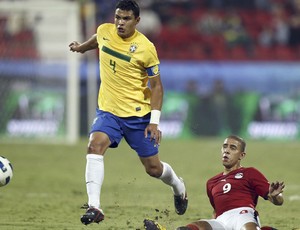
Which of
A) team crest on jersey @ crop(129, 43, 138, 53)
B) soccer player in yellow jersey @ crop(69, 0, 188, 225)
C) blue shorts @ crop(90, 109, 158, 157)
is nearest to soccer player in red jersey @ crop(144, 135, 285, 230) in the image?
soccer player in yellow jersey @ crop(69, 0, 188, 225)

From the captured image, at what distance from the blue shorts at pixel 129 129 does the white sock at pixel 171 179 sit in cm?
39

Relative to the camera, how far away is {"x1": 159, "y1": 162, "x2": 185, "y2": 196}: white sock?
31.3 ft

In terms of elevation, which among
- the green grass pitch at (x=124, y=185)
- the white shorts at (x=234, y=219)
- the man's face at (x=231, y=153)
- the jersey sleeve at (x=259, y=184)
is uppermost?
the man's face at (x=231, y=153)

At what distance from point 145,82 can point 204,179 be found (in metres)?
5.37

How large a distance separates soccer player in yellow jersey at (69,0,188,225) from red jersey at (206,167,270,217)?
1043 millimetres

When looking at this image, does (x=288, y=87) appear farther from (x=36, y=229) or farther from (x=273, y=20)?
(x=36, y=229)

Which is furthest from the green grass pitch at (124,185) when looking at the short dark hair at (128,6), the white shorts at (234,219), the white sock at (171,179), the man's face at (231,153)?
the short dark hair at (128,6)

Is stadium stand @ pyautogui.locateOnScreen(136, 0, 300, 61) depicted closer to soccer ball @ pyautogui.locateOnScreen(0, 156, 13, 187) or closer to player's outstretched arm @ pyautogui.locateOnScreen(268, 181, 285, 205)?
soccer ball @ pyautogui.locateOnScreen(0, 156, 13, 187)

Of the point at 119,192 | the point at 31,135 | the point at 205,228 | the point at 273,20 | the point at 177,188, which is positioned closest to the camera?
the point at 205,228

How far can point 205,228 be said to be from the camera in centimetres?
760

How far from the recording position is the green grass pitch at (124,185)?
9.87 meters

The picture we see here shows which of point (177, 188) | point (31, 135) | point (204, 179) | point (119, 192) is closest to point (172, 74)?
point (31, 135)

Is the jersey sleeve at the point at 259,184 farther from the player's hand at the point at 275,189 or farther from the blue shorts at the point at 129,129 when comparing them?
the blue shorts at the point at 129,129

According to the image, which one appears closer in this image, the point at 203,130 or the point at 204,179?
the point at 204,179
